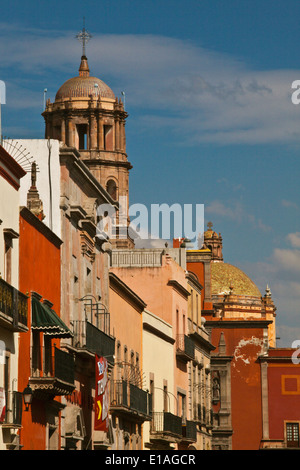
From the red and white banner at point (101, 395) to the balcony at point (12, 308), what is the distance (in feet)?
24.6

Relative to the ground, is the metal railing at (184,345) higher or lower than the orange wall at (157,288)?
lower

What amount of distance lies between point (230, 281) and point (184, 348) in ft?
240

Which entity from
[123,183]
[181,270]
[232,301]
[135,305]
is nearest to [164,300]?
[181,270]

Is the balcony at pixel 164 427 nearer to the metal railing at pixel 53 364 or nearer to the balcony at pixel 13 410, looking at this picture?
the metal railing at pixel 53 364

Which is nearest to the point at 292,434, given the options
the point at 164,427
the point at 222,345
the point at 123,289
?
the point at 222,345

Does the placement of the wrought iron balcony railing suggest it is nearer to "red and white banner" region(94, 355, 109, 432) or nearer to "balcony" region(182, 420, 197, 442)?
"balcony" region(182, 420, 197, 442)

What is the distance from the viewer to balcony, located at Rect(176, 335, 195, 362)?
1917 inches

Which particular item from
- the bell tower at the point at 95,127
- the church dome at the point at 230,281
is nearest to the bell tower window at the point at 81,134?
the bell tower at the point at 95,127

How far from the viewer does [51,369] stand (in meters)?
27.4

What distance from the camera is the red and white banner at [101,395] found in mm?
31547

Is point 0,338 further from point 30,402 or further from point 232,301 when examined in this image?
point 232,301

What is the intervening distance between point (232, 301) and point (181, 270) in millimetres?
69648

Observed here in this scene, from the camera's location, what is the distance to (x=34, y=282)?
2692 cm

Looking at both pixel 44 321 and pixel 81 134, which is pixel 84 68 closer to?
pixel 81 134
